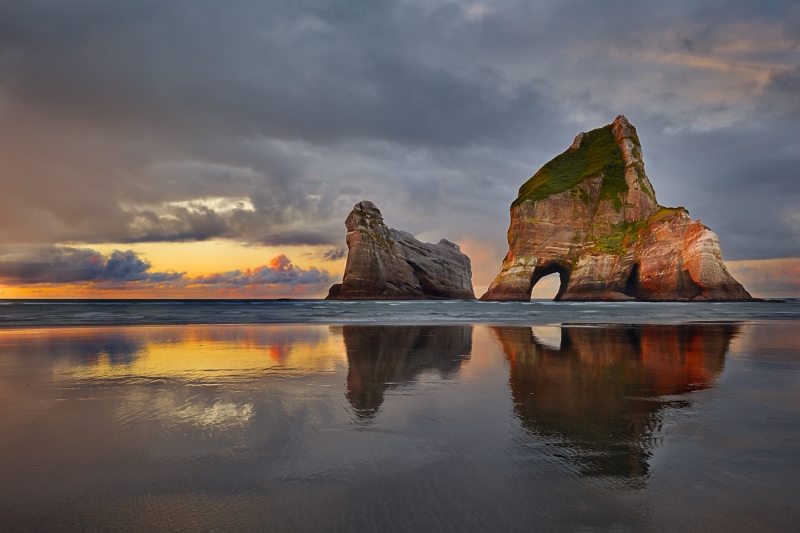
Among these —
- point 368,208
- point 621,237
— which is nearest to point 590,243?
point 621,237

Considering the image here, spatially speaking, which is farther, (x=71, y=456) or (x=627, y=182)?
(x=627, y=182)

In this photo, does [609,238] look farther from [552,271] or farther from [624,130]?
[624,130]

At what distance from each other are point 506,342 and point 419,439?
832 centimetres

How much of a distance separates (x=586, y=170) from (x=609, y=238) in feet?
44.2

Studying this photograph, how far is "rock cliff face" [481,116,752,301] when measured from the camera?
168ft

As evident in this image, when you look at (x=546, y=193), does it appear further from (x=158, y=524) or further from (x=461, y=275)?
(x=158, y=524)

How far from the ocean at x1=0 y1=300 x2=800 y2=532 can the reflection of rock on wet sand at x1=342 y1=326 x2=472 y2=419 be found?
7cm

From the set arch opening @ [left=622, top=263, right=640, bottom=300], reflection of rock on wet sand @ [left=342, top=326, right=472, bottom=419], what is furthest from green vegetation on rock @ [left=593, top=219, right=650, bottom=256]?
reflection of rock on wet sand @ [left=342, top=326, right=472, bottom=419]

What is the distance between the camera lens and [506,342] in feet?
37.8

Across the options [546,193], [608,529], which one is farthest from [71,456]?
[546,193]

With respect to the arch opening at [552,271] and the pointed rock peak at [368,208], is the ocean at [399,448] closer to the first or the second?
the arch opening at [552,271]

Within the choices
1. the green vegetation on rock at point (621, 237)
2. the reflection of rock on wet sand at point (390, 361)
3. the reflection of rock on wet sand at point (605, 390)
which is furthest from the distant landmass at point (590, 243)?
the reflection of rock on wet sand at point (390, 361)

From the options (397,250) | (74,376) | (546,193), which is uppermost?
(546,193)

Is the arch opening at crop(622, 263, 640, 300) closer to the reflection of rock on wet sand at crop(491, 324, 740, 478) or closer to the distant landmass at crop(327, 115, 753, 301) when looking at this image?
the distant landmass at crop(327, 115, 753, 301)
